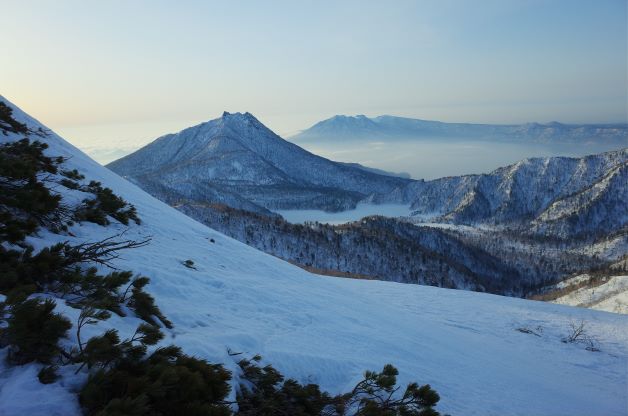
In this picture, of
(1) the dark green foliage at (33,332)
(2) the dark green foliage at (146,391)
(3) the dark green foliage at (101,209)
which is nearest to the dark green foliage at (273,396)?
(2) the dark green foliage at (146,391)

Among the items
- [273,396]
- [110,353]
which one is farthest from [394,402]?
[110,353]

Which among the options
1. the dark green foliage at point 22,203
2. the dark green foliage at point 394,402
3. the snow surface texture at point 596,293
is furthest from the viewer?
the snow surface texture at point 596,293

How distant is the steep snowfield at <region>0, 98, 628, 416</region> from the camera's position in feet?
19.9

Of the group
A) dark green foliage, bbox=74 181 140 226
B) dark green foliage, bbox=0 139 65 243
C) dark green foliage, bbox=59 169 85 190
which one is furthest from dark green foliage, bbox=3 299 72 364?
dark green foliage, bbox=59 169 85 190

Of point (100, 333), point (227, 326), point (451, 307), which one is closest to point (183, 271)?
point (227, 326)

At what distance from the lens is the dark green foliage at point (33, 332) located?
3.14m

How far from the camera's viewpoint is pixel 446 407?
6.91 meters

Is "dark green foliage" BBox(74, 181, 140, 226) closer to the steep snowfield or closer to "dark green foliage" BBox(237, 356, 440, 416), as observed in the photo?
the steep snowfield

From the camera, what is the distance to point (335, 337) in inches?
338

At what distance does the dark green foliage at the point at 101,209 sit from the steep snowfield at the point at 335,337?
0.36 meters

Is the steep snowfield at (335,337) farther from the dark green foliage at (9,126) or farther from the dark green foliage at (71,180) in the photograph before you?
the dark green foliage at (71,180)

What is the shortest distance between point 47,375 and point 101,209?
355 inches

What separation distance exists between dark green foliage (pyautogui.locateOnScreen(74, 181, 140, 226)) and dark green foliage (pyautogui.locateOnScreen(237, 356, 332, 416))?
6801mm

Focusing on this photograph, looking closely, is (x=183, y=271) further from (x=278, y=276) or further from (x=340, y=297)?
(x=340, y=297)
